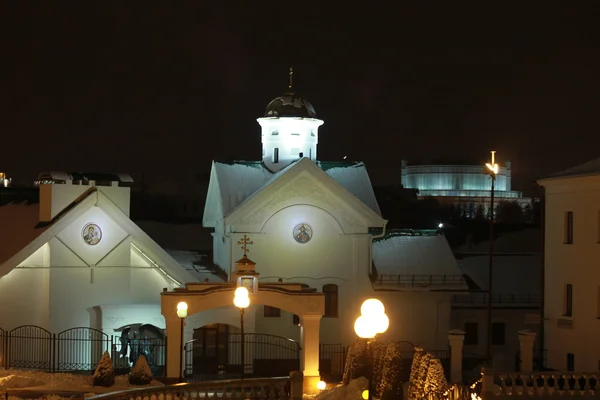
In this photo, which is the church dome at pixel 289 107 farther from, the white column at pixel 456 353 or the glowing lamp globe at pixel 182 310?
the glowing lamp globe at pixel 182 310

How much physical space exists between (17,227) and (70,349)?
17.0ft

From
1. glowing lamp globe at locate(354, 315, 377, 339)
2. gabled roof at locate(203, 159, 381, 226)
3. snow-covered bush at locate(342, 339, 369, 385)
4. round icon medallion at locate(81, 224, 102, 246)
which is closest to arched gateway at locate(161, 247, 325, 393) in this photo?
snow-covered bush at locate(342, 339, 369, 385)

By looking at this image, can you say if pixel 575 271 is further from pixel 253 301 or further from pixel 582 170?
pixel 253 301

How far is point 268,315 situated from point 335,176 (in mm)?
8107

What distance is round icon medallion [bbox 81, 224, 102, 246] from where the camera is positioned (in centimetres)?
3819

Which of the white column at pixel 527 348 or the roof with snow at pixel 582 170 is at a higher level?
the roof with snow at pixel 582 170

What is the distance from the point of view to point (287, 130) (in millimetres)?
48375

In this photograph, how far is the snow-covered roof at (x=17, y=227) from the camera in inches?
1467

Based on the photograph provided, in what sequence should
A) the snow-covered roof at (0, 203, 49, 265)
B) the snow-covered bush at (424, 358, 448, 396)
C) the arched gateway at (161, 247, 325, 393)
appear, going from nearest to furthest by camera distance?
the snow-covered bush at (424, 358, 448, 396)
the arched gateway at (161, 247, 325, 393)
the snow-covered roof at (0, 203, 49, 265)

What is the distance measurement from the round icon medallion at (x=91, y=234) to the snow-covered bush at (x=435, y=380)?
1759 centimetres

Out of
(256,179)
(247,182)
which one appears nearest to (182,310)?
(247,182)

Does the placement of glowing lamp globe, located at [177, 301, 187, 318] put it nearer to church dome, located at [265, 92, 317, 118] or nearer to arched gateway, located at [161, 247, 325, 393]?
arched gateway, located at [161, 247, 325, 393]

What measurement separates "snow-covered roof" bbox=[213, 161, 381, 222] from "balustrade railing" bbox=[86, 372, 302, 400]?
1808 centimetres

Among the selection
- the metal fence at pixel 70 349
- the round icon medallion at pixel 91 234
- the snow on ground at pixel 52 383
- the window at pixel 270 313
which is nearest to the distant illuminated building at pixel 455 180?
the window at pixel 270 313
